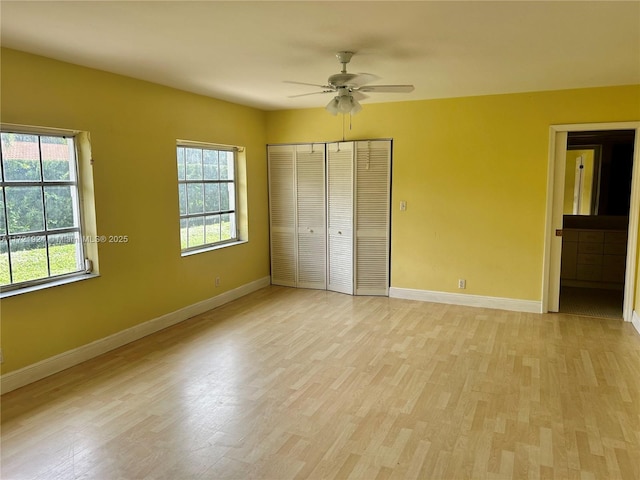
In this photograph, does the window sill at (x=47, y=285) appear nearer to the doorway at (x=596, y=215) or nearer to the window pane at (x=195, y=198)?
the window pane at (x=195, y=198)

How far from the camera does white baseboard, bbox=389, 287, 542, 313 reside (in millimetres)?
5145

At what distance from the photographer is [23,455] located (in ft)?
8.24

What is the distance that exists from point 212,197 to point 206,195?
120mm

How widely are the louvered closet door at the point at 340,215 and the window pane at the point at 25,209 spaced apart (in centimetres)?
342

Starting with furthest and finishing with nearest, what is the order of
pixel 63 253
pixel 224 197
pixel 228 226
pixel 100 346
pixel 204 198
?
1. pixel 228 226
2. pixel 224 197
3. pixel 204 198
4. pixel 100 346
5. pixel 63 253

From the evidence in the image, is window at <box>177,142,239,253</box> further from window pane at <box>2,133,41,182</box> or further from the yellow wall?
window pane at <box>2,133,41,182</box>

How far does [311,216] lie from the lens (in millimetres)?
6152

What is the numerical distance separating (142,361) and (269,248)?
297 centimetres

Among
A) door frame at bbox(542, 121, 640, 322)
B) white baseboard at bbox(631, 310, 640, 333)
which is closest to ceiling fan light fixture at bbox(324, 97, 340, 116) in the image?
door frame at bbox(542, 121, 640, 322)

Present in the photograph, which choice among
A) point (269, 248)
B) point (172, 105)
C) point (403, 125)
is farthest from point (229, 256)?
point (403, 125)

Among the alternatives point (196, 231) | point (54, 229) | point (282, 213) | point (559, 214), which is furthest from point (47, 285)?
point (559, 214)

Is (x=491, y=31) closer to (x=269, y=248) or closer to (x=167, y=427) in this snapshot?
(x=167, y=427)

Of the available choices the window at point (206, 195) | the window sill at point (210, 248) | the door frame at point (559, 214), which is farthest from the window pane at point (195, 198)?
the door frame at point (559, 214)

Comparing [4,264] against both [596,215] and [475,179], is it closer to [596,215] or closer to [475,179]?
[475,179]
